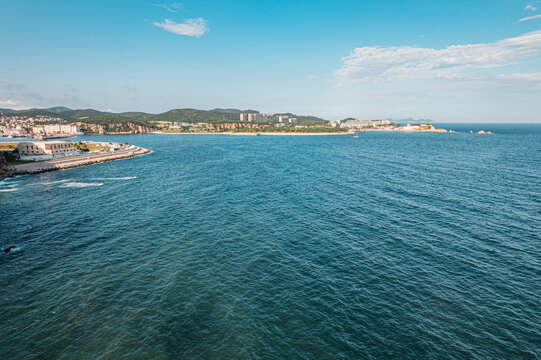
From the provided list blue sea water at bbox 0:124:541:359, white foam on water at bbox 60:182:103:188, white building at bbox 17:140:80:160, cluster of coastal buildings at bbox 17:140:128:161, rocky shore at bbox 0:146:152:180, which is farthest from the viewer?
white building at bbox 17:140:80:160

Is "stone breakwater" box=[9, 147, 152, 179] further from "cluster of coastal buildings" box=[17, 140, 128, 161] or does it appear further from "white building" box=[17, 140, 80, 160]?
"white building" box=[17, 140, 80, 160]

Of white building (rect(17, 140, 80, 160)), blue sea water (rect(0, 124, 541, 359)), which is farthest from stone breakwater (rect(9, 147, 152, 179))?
blue sea water (rect(0, 124, 541, 359))

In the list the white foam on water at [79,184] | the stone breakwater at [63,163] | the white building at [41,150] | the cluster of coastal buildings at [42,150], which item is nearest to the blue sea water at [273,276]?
the white foam on water at [79,184]

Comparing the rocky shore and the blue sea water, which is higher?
the rocky shore

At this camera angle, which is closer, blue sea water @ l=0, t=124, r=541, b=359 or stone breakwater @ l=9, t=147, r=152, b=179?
blue sea water @ l=0, t=124, r=541, b=359

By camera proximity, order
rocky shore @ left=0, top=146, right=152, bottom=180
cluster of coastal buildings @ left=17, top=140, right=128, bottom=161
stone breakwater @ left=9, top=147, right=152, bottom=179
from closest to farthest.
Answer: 1. rocky shore @ left=0, top=146, right=152, bottom=180
2. stone breakwater @ left=9, top=147, right=152, bottom=179
3. cluster of coastal buildings @ left=17, top=140, right=128, bottom=161

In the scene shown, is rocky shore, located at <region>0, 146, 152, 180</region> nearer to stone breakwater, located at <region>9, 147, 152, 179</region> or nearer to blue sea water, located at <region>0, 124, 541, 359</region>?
stone breakwater, located at <region>9, 147, 152, 179</region>

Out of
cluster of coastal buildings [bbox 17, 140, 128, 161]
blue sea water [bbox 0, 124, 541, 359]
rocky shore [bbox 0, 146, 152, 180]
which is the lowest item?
blue sea water [bbox 0, 124, 541, 359]

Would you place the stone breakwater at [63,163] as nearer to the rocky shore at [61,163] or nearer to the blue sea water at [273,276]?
the rocky shore at [61,163]

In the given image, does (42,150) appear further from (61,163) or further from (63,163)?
(63,163)

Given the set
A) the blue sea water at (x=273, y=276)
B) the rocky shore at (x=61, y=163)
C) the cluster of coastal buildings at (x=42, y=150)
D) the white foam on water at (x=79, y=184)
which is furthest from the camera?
the cluster of coastal buildings at (x=42, y=150)
